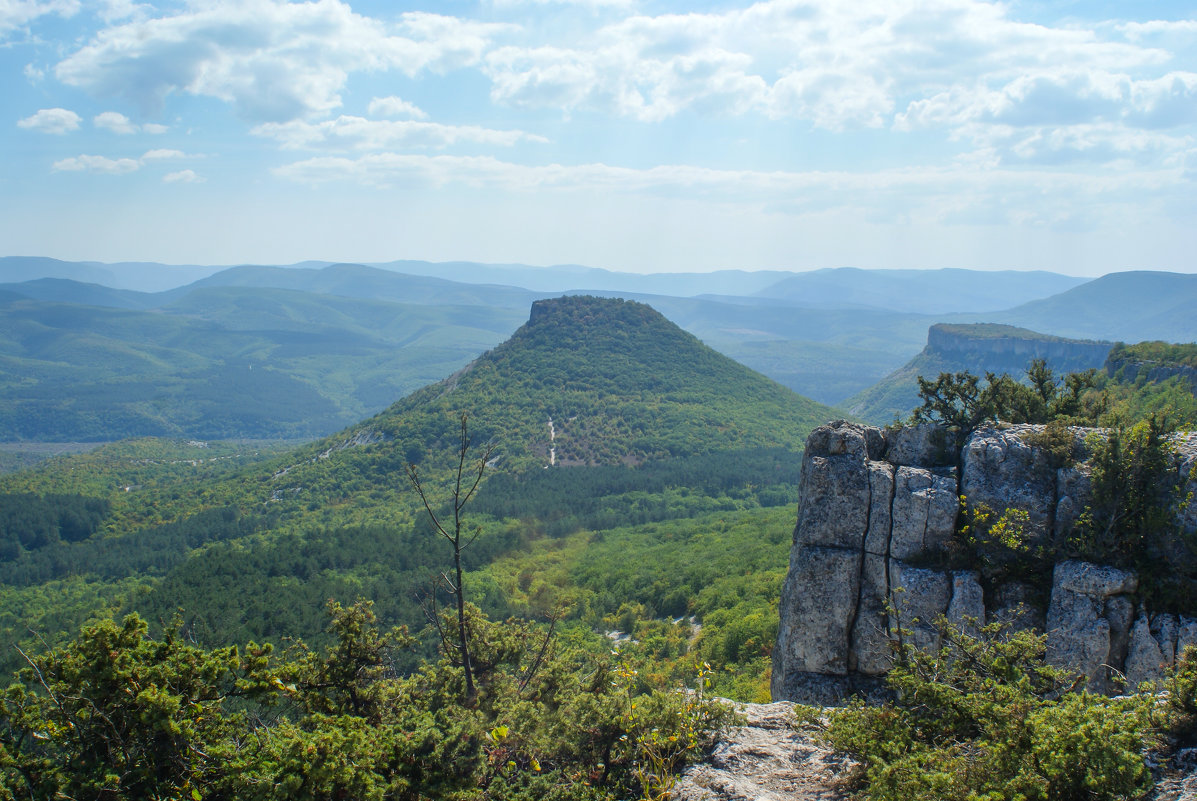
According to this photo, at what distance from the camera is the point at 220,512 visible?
99.6 metres

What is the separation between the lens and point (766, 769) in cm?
1597

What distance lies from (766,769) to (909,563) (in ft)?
31.3

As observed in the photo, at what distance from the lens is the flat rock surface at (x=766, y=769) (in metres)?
14.9

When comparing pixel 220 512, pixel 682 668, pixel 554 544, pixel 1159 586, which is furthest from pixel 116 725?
pixel 220 512

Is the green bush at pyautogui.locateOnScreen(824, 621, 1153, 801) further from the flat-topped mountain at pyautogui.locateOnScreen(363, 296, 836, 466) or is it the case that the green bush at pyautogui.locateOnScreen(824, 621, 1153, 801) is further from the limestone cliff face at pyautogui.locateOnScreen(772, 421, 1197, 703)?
the flat-topped mountain at pyautogui.locateOnScreen(363, 296, 836, 466)

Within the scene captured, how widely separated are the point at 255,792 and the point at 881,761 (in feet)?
39.0

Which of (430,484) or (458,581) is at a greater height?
(458,581)

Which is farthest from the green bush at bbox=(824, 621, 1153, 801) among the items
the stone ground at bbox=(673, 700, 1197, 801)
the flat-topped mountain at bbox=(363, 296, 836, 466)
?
the flat-topped mountain at bbox=(363, 296, 836, 466)

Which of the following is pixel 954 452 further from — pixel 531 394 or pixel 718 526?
pixel 531 394

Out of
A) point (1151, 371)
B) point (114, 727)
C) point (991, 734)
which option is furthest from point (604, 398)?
point (991, 734)

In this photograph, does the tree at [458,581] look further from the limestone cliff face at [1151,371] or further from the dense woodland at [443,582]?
the limestone cliff face at [1151,371]

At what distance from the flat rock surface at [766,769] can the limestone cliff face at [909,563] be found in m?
5.63

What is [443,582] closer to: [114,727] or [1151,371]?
[114,727]

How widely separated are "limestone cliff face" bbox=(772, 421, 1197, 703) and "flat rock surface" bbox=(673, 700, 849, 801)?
5.63m
